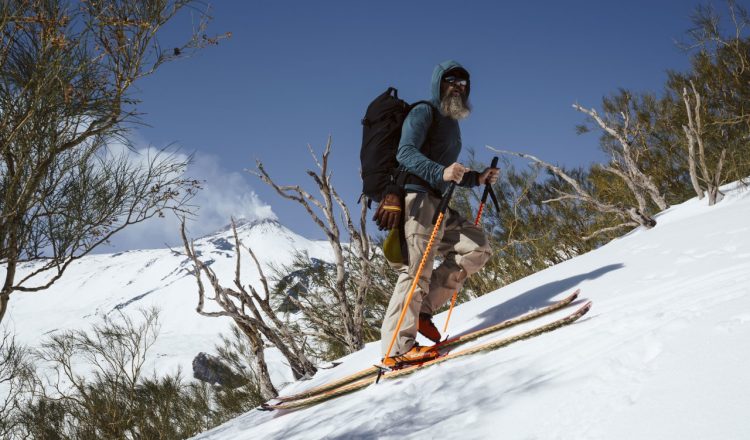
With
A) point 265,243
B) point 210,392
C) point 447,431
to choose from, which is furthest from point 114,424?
point 265,243

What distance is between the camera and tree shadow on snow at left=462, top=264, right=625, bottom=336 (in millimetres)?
3393

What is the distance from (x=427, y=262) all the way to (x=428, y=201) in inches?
14.0

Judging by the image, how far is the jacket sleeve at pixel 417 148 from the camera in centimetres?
276

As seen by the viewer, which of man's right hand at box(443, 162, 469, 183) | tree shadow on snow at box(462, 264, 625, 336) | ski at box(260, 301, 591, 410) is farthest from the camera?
tree shadow on snow at box(462, 264, 625, 336)

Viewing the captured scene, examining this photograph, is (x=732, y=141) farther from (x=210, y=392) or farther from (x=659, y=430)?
(x=210, y=392)

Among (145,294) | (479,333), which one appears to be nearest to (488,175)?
(479,333)

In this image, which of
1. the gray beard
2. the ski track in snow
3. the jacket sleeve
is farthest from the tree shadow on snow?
the gray beard

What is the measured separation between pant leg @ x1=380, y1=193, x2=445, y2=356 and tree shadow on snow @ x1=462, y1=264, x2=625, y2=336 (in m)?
0.66

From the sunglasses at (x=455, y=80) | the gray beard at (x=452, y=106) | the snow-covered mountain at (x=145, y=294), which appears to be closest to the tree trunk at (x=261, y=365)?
the gray beard at (x=452, y=106)

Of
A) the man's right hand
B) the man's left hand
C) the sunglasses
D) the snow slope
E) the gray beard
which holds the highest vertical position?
the sunglasses

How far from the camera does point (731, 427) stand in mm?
1152

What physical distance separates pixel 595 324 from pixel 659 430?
1.08 meters

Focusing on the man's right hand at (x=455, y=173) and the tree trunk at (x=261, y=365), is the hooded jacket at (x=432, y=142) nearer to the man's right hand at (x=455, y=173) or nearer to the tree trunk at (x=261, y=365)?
the man's right hand at (x=455, y=173)

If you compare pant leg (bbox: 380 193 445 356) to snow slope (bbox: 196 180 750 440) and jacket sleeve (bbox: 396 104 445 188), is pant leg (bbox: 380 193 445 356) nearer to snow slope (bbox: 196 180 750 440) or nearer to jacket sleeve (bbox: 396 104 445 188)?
jacket sleeve (bbox: 396 104 445 188)
